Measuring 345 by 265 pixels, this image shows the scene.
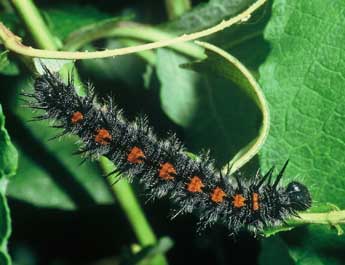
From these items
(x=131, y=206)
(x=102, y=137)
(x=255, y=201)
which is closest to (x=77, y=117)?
(x=102, y=137)

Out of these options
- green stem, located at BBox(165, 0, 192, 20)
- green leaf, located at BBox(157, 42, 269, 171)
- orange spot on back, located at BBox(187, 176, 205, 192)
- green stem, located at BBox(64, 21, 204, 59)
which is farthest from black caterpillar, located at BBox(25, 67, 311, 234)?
green stem, located at BBox(165, 0, 192, 20)

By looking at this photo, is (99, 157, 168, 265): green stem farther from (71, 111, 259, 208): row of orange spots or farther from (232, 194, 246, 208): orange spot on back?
(232, 194, 246, 208): orange spot on back

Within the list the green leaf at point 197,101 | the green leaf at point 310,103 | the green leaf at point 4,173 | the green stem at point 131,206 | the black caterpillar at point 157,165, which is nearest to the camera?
the green leaf at point 4,173

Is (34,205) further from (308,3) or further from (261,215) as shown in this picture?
(308,3)

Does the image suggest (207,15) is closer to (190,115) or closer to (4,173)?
(190,115)

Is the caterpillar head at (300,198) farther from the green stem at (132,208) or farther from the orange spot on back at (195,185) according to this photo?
the green stem at (132,208)

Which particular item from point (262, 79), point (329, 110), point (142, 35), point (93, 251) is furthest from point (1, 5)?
point (329, 110)

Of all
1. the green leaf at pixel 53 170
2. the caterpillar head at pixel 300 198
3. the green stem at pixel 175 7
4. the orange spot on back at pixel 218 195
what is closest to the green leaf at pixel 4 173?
the orange spot on back at pixel 218 195
